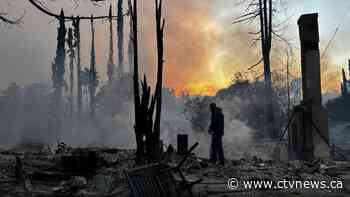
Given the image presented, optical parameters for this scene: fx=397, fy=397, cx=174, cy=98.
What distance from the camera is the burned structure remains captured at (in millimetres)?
14422

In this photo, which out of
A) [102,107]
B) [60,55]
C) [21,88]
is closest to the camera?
[102,107]

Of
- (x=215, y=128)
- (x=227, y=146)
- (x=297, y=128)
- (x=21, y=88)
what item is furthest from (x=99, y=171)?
(x=21, y=88)

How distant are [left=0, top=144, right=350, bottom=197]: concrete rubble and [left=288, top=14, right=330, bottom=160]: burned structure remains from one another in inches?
97.8

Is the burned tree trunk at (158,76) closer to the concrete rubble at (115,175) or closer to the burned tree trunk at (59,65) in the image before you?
the concrete rubble at (115,175)

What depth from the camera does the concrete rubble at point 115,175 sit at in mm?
8047

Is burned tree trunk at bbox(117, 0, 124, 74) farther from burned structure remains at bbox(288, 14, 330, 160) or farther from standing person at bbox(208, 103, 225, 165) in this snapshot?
standing person at bbox(208, 103, 225, 165)

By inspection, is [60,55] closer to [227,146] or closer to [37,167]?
[227,146]

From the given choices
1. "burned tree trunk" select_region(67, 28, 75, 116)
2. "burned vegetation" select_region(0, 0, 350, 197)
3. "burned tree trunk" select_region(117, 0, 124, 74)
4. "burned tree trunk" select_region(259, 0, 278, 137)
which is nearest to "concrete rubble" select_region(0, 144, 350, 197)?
"burned vegetation" select_region(0, 0, 350, 197)

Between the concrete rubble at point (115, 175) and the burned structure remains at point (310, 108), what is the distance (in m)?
2.48

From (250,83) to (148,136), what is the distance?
24.0 metres

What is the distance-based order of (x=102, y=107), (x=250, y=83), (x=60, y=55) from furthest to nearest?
1. (x=60, y=55)
2. (x=102, y=107)
3. (x=250, y=83)

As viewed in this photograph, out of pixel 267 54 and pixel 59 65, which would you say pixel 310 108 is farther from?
pixel 59 65

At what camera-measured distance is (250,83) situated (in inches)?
1283

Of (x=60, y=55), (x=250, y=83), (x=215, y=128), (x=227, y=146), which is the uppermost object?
(x=60, y=55)
